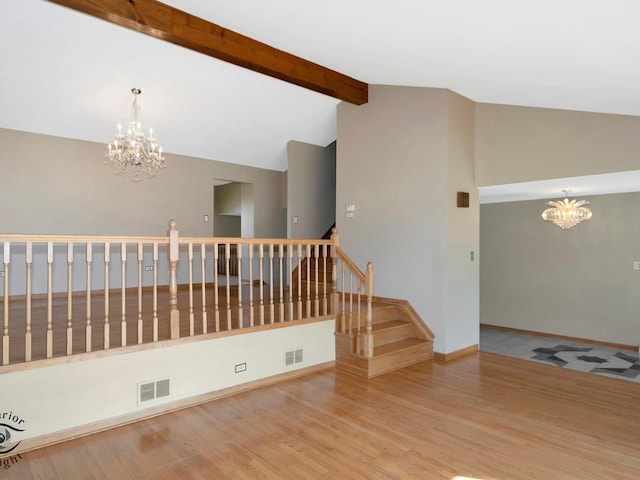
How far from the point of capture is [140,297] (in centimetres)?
335

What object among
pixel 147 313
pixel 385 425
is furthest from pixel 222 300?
pixel 385 425

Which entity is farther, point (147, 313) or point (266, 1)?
point (147, 313)

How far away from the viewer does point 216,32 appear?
167 inches

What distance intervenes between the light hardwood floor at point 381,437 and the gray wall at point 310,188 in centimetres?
354

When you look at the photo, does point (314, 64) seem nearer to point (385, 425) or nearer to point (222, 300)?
point (222, 300)

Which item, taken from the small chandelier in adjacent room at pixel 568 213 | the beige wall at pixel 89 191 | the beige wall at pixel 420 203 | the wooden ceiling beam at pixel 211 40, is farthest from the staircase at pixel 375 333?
the beige wall at pixel 89 191

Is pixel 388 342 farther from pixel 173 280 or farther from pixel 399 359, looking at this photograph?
pixel 173 280

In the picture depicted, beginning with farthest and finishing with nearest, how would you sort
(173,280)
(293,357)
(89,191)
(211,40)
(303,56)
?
(89,191)
(303,56)
(293,357)
(211,40)
(173,280)

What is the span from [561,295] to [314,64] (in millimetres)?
6151

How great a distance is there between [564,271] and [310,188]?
16.4 ft

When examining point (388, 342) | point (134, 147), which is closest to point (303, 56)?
point (134, 147)

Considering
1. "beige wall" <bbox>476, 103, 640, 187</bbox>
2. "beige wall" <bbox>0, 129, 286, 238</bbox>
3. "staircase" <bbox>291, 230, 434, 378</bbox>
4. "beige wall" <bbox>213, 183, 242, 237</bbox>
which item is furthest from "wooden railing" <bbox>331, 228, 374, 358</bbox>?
"beige wall" <bbox>213, 183, 242, 237</bbox>

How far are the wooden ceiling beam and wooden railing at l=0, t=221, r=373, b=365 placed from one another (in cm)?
196

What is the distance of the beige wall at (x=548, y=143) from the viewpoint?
407 cm
